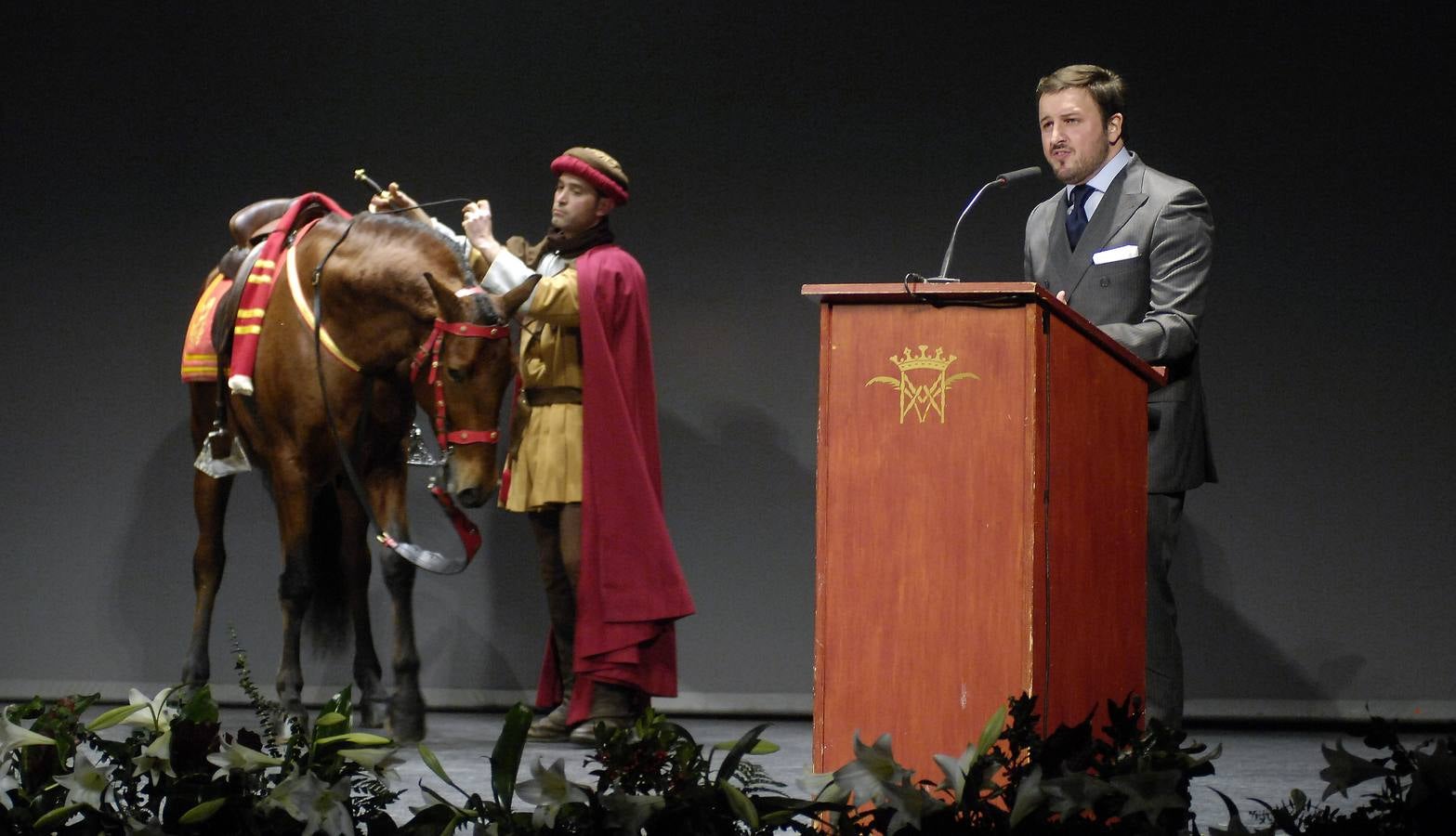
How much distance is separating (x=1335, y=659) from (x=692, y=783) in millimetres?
3545

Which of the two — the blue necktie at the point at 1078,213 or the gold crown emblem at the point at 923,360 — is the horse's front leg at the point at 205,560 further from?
the gold crown emblem at the point at 923,360

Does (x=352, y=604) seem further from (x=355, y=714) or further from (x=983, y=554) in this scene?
(x=983, y=554)

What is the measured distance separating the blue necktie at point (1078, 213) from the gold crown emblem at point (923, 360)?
44.2 inches

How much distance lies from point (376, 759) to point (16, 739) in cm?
44

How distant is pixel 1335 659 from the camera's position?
15.4 ft

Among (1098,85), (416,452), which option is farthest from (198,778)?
(416,452)

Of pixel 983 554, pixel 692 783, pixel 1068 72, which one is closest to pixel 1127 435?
pixel 983 554

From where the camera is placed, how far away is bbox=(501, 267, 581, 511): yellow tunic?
161 inches

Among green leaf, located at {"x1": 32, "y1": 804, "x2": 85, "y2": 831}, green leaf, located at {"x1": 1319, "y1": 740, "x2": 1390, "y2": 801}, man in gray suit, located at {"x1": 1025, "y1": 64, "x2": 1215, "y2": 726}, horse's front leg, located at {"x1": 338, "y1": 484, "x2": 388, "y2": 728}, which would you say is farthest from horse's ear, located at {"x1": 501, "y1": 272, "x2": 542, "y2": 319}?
green leaf, located at {"x1": 1319, "y1": 740, "x2": 1390, "y2": 801}

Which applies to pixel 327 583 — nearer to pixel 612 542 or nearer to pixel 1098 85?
pixel 612 542

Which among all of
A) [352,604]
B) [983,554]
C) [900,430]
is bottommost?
[352,604]

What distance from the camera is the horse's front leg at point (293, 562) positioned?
4.11 meters

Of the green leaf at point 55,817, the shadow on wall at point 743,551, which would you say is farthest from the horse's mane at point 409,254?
the green leaf at point 55,817

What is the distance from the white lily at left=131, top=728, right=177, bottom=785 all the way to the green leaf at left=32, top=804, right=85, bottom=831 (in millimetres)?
76
